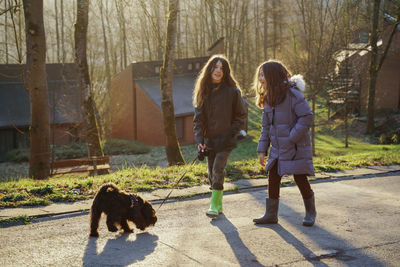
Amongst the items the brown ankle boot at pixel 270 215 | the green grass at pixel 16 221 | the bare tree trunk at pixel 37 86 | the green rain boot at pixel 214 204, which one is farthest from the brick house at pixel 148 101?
the brown ankle boot at pixel 270 215

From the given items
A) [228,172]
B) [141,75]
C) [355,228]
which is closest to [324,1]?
[228,172]

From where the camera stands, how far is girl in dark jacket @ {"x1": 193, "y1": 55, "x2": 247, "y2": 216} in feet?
18.7

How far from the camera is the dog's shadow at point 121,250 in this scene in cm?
394

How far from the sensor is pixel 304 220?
5.17 meters

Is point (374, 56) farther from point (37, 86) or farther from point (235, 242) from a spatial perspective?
point (235, 242)

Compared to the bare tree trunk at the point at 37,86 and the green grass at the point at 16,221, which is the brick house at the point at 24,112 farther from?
the green grass at the point at 16,221

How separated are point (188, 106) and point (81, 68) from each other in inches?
637

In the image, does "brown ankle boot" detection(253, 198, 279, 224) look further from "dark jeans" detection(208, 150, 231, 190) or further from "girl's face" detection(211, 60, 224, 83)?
"girl's face" detection(211, 60, 224, 83)

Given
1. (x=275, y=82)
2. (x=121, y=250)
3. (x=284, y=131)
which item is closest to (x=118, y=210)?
(x=121, y=250)

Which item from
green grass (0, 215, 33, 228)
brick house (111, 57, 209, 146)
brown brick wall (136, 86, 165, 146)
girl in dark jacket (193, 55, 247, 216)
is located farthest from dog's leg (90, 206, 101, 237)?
brown brick wall (136, 86, 165, 146)

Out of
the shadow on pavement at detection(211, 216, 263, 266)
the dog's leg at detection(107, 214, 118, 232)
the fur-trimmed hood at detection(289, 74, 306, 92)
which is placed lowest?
the shadow on pavement at detection(211, 216, 263, 266)

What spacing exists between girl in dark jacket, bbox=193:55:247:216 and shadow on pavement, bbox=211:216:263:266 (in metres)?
0.32

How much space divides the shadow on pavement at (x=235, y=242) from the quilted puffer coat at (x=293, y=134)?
2.93ft

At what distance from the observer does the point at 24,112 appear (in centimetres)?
3023
